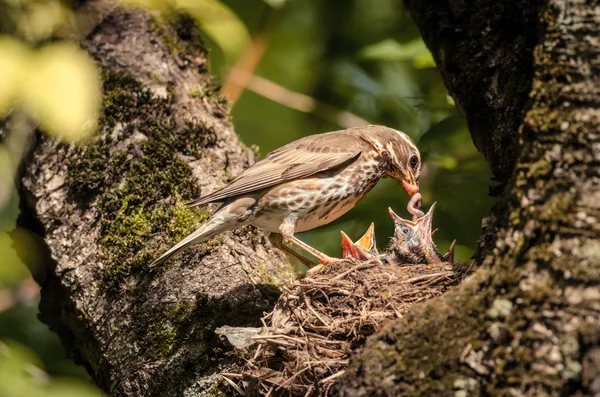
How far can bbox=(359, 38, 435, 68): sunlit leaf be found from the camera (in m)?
6.11

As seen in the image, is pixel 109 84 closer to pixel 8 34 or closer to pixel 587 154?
pixel 8 34

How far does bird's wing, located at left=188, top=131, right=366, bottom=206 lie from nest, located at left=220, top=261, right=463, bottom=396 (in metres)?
1.08

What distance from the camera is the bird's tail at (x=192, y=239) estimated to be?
4.66 meters

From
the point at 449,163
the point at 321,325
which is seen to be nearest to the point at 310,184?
the point at 449,163

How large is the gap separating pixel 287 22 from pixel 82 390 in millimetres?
6774

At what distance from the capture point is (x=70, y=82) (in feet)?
9.39

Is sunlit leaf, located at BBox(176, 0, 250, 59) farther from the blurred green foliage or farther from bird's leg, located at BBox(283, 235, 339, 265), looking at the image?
bird's leg, located at BBox(283, 235, 339, 265)

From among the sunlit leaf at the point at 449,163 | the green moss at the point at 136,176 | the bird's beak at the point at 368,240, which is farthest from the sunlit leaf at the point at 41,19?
the sunlit leaf at the point at 449,163

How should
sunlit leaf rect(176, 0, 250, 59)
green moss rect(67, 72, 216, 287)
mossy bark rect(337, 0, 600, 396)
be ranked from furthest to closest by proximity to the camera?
green moss rect(67, 72, 216, 287)
sunlit leaf rect(176, 0, 250, 59)
mossy bark rect(337, 0, 600, 396)

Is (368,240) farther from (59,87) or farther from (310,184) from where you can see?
(59,87)

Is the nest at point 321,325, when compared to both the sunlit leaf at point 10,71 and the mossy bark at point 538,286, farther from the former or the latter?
the sunlit leaf at point 10,71

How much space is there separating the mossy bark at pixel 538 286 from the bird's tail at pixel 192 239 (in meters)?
1.75

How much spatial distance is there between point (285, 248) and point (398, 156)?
50.3 inches

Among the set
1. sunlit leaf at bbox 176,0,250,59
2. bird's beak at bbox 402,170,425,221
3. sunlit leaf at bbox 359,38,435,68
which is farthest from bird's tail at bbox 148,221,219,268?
sunlit leaf at bbox 359,38,435,68
